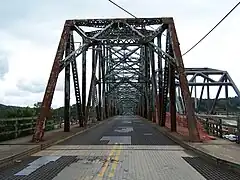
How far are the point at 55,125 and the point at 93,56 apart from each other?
15.5 m

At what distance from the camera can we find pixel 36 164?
37.8 feet

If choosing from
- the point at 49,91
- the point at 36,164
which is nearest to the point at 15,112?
the point at 49,91

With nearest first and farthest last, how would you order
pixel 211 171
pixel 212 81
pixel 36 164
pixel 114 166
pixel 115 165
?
pixel 211 171
pixel 114 166
pixel 115 165
pixel 36 164
pixel 212 81

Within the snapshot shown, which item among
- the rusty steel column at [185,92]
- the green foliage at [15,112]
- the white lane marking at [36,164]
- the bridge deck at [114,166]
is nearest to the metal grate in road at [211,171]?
the bridge deck at [114,166]

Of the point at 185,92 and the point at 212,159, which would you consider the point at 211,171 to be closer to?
the point at 212,159

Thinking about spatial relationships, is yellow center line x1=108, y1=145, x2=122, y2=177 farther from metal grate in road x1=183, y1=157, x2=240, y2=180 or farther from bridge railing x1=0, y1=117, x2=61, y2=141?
bridge railing x1=0, y1=117, x2=61, y2=141

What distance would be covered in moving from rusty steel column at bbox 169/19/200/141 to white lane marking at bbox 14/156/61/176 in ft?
22.7

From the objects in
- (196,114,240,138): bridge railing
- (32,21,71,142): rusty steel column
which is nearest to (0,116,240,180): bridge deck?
(32,21,71,142): rusty steel column

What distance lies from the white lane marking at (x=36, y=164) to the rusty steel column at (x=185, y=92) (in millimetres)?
6928

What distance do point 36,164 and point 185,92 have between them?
934cm

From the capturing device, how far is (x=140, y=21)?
2395 cm

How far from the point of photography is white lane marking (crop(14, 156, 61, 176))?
10101 mm

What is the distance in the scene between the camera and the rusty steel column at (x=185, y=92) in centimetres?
1748

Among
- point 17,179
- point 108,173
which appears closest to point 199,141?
point 108,173
